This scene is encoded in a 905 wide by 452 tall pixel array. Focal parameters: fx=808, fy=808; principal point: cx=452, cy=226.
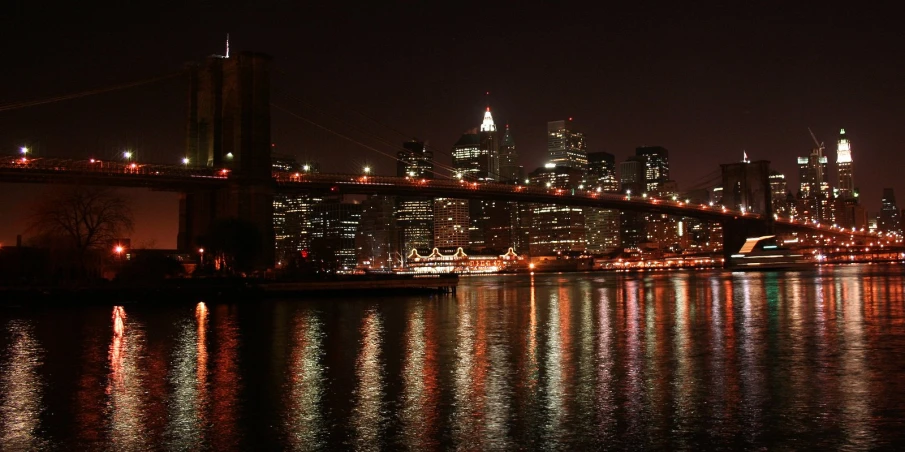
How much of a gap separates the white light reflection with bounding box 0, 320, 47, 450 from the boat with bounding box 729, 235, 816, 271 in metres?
67.0

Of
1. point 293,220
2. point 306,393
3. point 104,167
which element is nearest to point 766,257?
point 104,167

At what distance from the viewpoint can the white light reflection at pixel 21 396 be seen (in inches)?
322

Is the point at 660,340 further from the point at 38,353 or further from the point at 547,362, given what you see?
the point at 38,353

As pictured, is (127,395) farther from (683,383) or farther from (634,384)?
(683,383)

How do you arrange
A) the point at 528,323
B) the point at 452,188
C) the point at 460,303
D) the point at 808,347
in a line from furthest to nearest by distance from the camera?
the point at 452,188 → the point at 460,303 → the point at 528,323 → the point at 808,347

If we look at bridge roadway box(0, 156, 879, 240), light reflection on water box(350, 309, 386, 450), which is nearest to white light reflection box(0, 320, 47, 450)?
light reflection on water box(350, 309, 386, 450)

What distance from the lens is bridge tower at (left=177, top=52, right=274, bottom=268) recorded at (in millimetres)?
43406

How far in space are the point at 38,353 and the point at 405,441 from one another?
10.4 m

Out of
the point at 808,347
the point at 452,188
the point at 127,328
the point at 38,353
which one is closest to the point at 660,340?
the point at 808,347

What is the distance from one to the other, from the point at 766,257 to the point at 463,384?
2699 inches

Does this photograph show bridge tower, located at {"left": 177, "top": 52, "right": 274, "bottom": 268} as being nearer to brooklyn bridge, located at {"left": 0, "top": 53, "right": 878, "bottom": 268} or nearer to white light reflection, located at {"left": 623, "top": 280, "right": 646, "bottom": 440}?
brooklyn bridge, located at {"left": 0, "top": 53, "right": 878, "bottom": 268}

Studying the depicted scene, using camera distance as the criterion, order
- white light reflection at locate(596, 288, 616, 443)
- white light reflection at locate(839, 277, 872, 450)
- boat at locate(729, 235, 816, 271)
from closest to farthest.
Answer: white light reflection at locate(839, 277, 872, 450), white light reflection at locate(596, 288, 616, 443), boat at locate(729, 235, 816, 271)

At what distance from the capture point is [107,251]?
127 feet

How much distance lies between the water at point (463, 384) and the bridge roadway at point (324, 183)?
76.3 feet
